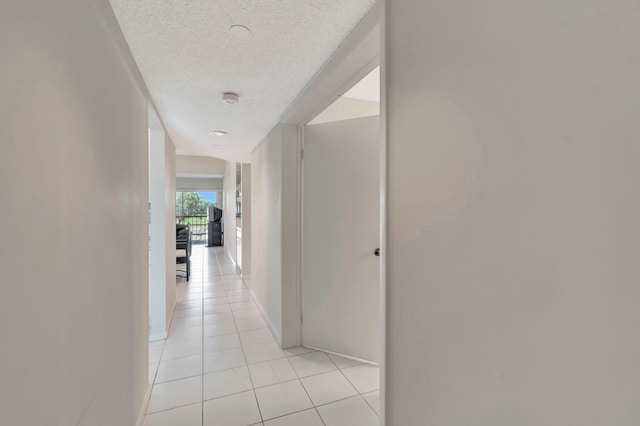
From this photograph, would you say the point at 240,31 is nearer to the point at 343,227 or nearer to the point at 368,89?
the point at 368,89

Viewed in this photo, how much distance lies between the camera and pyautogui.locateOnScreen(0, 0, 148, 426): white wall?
1.93 ft

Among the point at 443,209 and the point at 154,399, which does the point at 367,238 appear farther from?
the point at 154,399

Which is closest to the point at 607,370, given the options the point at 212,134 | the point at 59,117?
the point at 59,117

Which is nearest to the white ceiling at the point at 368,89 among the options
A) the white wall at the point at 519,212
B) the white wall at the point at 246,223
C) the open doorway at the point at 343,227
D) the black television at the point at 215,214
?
the open doorway at the point at 343,227

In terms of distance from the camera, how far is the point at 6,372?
0.56 m

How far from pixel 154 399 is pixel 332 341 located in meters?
1.41

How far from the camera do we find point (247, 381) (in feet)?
6.85

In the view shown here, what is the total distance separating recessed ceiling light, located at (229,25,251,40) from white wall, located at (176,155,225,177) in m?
6.09

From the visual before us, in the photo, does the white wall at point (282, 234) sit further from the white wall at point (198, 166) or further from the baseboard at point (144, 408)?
the white wall at point (198, 166)

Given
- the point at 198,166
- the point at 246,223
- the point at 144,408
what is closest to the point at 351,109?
the point at 144,408

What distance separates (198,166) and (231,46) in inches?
250

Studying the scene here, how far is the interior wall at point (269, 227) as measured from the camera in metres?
2.73

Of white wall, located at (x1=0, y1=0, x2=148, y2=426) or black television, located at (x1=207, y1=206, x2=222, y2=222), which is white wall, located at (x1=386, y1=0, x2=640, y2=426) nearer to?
white wall, located at (x1=0, y1=0, x2=148, y2=426)

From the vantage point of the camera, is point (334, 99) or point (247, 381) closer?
point (334, 99)
